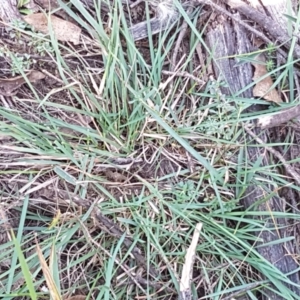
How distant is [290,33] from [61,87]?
2.64 ft

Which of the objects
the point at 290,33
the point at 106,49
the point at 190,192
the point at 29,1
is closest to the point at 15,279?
the point at 190,192

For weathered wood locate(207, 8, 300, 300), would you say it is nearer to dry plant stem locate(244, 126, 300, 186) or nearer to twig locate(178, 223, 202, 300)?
dry plant stem locate(244, 126, 300, 186)

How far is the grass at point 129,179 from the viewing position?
1.42 m

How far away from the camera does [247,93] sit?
1.56m

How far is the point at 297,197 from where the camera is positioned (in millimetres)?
1537

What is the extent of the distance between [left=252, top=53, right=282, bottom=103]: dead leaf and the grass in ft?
0.12

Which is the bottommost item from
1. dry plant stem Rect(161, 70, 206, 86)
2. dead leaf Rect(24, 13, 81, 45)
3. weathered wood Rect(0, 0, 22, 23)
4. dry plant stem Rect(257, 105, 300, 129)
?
dry plant stem Rect(257, 105, 300, 129)

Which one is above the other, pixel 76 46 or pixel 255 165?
pixel 76 46

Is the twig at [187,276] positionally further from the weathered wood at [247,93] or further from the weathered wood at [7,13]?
the weathered wood at [7,13]

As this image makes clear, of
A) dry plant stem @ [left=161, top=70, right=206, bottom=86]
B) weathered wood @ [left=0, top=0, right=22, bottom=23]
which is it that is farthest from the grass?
weathered wood @ [left=0, top=0, right=22, bottom=23]

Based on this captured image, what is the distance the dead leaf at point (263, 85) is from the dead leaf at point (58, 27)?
624 millimetres

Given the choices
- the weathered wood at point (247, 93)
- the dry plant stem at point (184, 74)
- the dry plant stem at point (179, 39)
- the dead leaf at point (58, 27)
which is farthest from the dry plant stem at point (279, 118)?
the dead leaf at point (58, 27)

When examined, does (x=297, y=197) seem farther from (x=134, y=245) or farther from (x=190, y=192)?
(x=134, y=245)

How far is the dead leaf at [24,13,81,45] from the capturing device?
1536 millimetres
